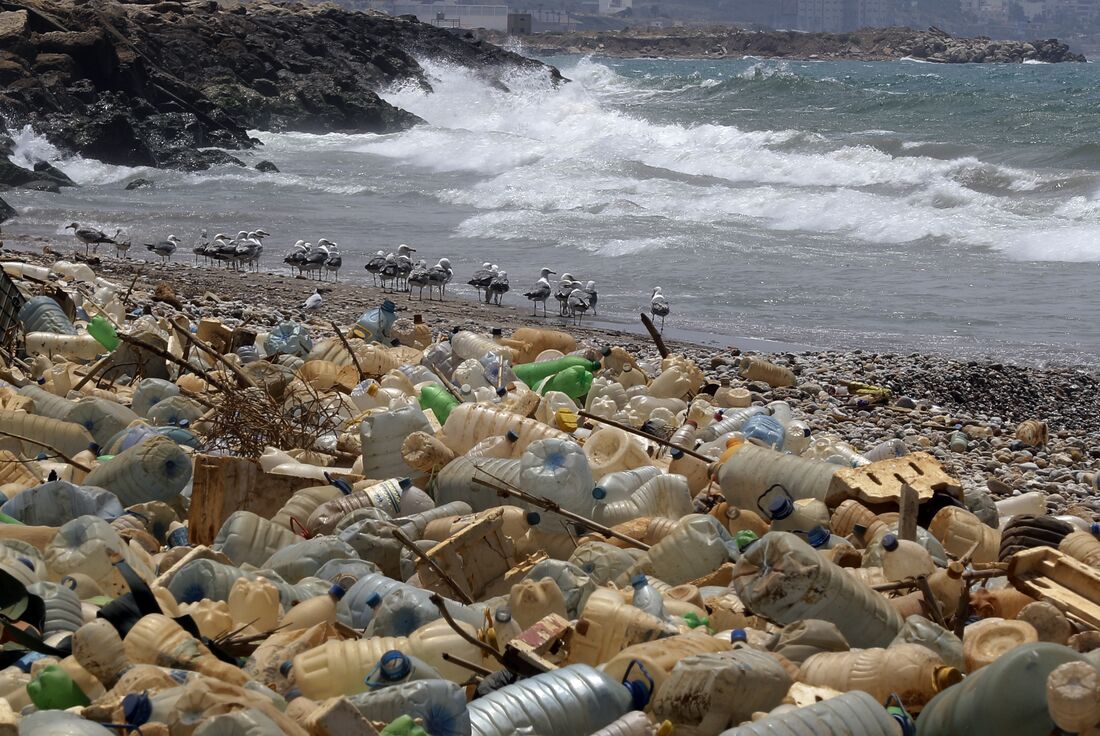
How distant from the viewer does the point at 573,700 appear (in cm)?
348

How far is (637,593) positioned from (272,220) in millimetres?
18816

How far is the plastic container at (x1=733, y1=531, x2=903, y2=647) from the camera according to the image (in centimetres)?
414

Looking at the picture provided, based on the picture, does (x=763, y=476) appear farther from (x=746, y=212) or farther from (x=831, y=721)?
(x=746, y=212)

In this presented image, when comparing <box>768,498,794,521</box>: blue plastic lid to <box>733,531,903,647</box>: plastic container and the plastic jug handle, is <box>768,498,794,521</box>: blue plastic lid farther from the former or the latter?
<box>733,531,903,647</box>: plastic container

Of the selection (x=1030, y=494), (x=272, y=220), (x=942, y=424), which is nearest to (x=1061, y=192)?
(x=272, y=220)

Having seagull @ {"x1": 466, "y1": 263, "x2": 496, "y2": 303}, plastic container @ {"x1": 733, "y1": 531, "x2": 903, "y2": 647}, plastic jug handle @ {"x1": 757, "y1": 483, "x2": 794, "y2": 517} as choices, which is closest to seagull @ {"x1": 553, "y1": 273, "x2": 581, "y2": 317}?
seagull @ {"x1": 466, "y1": 263, "x2": 496, "y2": 303}

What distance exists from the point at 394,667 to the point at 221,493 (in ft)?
7.11

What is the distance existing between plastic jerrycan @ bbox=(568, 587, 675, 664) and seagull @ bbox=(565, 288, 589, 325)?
9333 mm

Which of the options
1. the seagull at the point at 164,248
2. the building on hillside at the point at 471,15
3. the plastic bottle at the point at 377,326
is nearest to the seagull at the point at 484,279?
the seagull at the point at 164,248

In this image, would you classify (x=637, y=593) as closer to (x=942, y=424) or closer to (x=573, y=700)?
(x=573, y=700)

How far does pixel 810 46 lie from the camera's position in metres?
122

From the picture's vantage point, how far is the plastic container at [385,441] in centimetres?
596

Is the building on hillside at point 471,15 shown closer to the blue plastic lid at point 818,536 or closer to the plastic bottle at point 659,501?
the plastic bottle at point 659,501

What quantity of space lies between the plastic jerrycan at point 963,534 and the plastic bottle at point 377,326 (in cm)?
447
